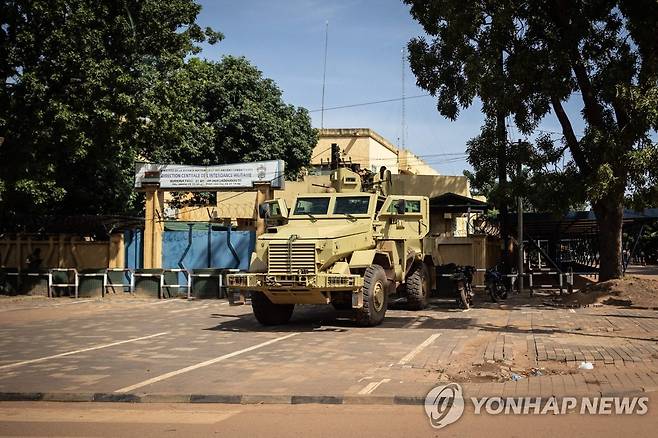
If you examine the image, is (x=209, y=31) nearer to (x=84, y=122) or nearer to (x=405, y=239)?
(x=84, y=122)

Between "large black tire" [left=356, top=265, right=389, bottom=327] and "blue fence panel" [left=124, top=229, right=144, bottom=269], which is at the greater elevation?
"blue fence panel" [left=124, top=229, right=144, bottom=269]

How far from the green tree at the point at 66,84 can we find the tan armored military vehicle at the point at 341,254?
7613mm

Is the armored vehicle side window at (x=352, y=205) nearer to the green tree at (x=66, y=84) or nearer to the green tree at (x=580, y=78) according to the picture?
the green tree at (x=580, y=78)

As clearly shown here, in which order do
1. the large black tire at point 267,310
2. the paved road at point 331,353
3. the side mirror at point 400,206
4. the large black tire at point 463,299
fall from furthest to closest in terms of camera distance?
the large black tire at point 463,299
the side mirror at point 400,206
the large black tire at point 267,310
the paved road at point 331,353

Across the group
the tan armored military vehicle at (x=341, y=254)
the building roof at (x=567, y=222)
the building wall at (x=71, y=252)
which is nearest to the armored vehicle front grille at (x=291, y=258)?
the tan armored military vehicle at (x=341, y=254)

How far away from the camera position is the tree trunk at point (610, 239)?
18969mm

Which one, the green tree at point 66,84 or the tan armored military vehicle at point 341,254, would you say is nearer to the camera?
the tan armored military vehicle at point 341,254

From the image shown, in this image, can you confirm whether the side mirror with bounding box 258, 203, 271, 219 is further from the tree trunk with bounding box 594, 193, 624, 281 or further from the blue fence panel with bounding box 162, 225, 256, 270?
the tree trunk with bounding box 594, 193, 624, 281

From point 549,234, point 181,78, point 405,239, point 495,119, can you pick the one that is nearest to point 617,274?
point 495,119

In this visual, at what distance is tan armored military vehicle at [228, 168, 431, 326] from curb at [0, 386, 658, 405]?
16.1ft

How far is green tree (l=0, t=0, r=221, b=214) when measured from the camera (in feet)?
62.1

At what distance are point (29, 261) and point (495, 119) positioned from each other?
16919 mm

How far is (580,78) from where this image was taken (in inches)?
706

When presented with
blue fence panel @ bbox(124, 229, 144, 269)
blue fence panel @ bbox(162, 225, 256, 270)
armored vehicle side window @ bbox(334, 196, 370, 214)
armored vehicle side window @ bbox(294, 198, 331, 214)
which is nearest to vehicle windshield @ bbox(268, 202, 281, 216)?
armored vehicle side window @ bbox(294, 198, 331, 214)
